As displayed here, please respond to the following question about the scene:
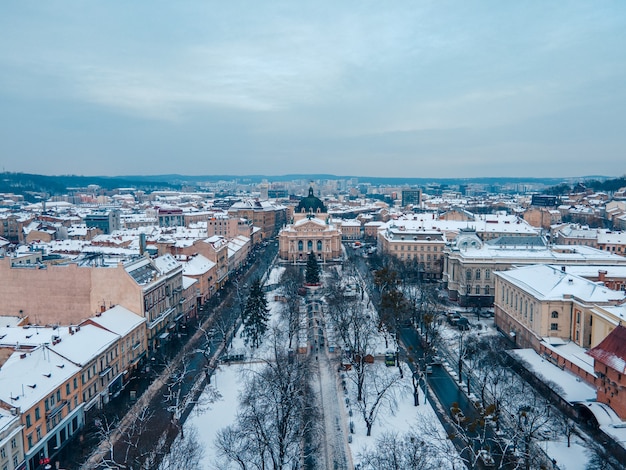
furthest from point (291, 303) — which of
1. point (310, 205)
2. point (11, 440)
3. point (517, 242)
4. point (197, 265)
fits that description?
point (310, 205)

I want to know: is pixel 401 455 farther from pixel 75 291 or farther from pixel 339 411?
pixel 75 291

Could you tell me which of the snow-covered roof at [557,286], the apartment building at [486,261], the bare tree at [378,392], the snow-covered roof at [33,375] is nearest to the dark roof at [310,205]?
the apartment building at [486,261]

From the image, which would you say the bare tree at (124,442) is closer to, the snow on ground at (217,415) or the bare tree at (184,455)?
the bare tree at (184,455)

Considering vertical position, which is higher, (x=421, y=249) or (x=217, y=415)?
(x=421, y=249)

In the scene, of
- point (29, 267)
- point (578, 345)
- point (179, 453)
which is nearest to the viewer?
point (179, 453)

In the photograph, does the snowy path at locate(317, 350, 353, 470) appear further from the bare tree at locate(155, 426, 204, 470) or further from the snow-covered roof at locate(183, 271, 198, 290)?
the snow-covered roof at locate(183, 271, 198, 290)

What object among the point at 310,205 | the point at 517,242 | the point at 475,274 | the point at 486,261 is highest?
the point at 310,205

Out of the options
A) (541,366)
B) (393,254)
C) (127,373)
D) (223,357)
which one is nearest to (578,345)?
(541,366)

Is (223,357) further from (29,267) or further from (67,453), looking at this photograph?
(29,267)

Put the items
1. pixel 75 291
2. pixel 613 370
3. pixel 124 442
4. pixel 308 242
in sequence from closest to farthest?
1. pixel 124 442
2. pixel 613 370
3. pixel 75 291
4. pixel 308 242
